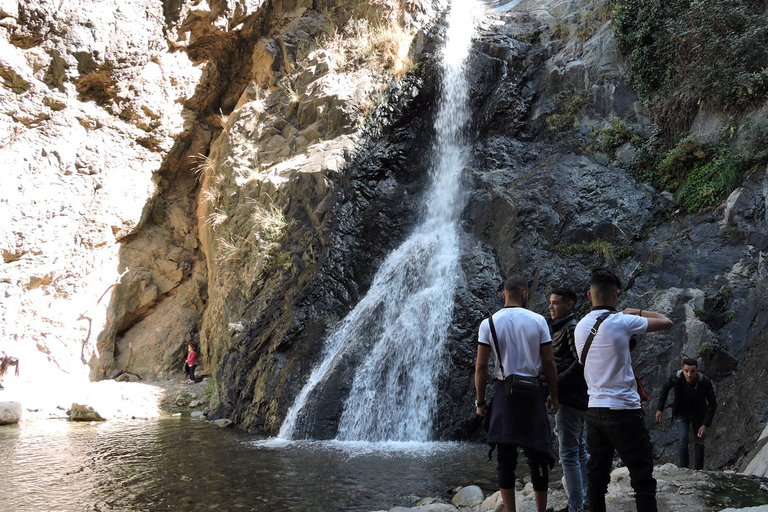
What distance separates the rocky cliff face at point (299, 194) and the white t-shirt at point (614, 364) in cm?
402

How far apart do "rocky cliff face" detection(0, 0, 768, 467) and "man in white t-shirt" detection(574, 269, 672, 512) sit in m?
3.95

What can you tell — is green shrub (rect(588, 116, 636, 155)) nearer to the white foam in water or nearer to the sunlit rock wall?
the white foam in water

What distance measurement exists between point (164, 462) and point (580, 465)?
18.5ft

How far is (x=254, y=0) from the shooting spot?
1638cm

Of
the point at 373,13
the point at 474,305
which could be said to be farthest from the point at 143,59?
the point at 474,305

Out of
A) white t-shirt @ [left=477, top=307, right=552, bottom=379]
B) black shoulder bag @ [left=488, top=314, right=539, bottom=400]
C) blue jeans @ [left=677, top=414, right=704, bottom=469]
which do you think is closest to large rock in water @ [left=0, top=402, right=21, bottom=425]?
white t-shirt @ [left=477, top=307, right=552, bottom=379]

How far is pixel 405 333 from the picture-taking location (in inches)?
376

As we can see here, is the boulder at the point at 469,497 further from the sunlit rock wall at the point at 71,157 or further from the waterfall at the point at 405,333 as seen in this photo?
the sunlit rock wall at the point at 71,157

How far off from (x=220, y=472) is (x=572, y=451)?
4.62 meters

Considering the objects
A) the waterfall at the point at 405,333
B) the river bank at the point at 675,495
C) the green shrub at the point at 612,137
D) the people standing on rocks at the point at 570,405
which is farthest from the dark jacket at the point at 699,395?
the green shrub at the point at 612,137

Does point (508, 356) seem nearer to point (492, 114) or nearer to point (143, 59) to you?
point (492, 114)

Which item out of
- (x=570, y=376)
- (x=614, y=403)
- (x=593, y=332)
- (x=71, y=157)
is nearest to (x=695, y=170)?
(x=570, y=376)

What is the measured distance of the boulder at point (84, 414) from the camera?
11.1 m

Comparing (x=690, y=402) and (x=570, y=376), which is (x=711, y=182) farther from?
(x=570, y=376)
